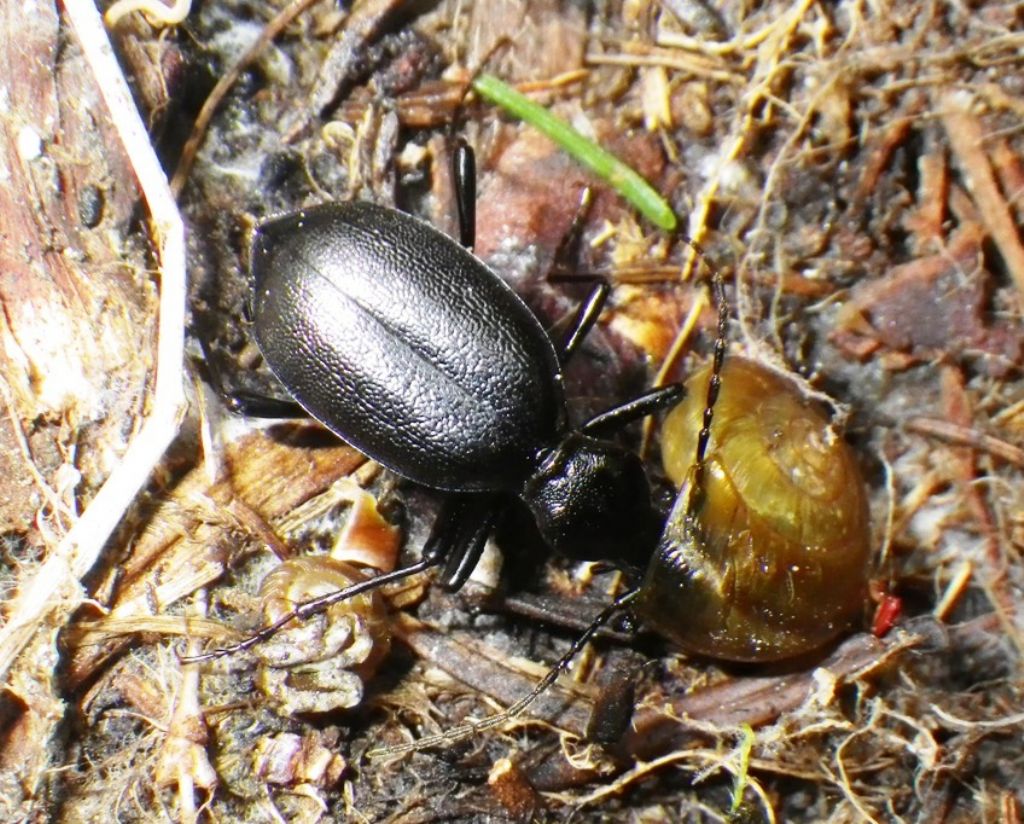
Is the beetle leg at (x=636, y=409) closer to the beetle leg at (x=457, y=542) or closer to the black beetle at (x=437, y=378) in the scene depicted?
the black beetle at (x=437, y=378)

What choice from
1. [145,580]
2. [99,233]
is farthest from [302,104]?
[145,580]

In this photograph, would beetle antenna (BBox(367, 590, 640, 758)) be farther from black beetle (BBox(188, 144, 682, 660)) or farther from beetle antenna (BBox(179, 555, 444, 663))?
beetle antenna (BBox(179, 555, 444, 663))

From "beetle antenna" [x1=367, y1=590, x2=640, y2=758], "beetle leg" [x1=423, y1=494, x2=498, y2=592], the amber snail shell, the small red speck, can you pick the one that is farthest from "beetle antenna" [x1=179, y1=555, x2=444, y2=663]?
the small red speck

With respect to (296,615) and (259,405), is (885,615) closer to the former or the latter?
(296,615)

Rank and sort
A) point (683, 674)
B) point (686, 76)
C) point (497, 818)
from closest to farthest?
point (497, 818), point (683, 674), point (686, 76)

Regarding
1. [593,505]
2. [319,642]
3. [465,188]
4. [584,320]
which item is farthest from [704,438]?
[319,642]

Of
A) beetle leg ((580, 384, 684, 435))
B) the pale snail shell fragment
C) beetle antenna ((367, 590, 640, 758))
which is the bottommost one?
beetle antenna ((367, 590, 640, 758))

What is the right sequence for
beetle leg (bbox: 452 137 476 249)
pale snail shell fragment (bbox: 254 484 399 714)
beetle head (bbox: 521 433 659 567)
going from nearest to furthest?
1. pale snail shell fragment (bbox: 254 484 399 714)
2. beetle head (bbox: 521 433 659 567)
3. beetle leg (bbox: 452 137 476 249)

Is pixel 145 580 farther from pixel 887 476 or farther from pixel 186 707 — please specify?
pixel 887 476
